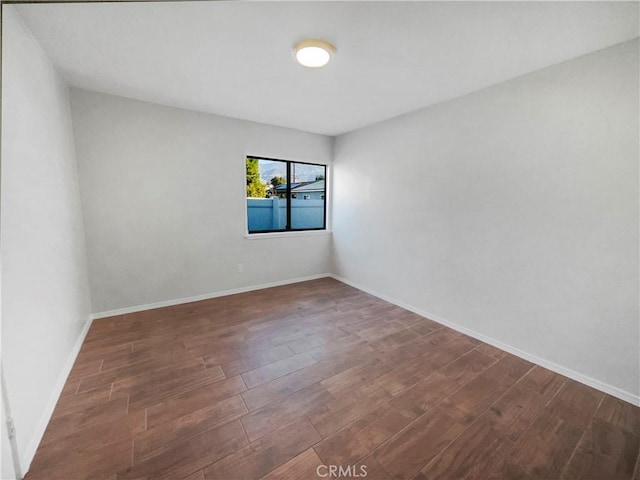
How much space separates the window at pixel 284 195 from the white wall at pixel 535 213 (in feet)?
5.25

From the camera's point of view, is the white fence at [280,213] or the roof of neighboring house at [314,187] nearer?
the white fence at [280,213]

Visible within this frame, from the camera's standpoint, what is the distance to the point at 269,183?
423 cm

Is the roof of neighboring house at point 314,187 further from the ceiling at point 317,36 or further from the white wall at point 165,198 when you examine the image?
the ceiling at point 317,36

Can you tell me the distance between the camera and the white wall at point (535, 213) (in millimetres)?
1868

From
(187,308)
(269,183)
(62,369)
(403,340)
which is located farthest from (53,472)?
(269,183)

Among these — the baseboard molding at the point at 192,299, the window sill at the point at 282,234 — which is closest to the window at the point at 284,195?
the window sill at the point at 282,234

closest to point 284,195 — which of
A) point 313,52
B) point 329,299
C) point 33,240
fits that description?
point 329,299

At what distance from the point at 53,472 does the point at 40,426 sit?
36 cm

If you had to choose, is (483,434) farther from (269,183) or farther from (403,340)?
(269,183)

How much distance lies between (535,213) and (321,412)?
7.84ft

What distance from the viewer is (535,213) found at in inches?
89.2

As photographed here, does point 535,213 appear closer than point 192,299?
Yes

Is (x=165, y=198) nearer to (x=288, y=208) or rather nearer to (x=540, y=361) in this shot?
(x=288, y=208)

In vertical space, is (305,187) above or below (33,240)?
above
